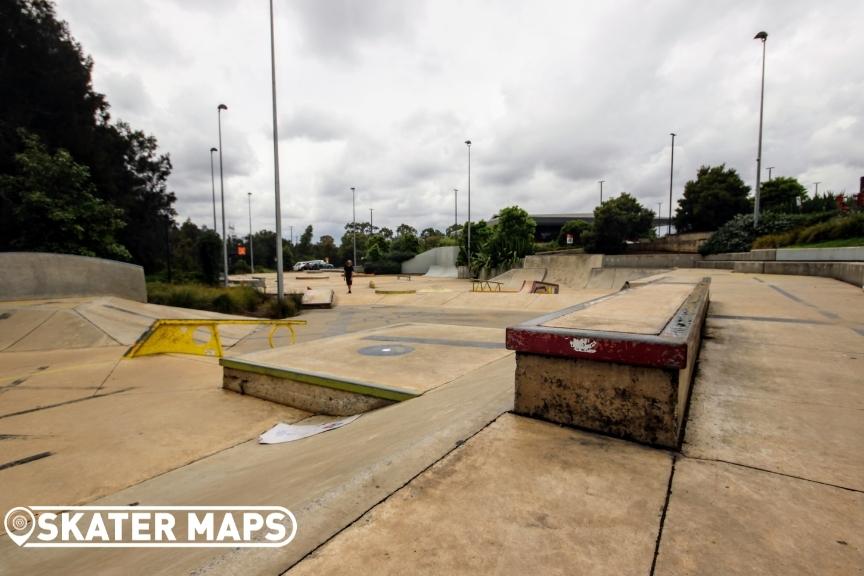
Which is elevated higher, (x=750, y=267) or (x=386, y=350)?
(x=750, y=267)

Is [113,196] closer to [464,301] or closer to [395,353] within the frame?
[464,301]

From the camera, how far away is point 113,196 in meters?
24.1

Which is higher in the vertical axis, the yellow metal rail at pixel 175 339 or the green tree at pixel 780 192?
the green tree at pixel 780 192

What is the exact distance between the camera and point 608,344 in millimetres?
2230

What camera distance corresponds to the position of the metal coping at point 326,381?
13.7ft

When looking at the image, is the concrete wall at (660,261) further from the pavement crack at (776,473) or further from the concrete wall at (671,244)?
the pavement crack at (776,473)

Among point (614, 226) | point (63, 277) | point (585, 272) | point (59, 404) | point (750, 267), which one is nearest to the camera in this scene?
point (59, 404)

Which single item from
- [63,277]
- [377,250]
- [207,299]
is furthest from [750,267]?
[377,250]

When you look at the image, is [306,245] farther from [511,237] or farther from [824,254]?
[824,254]

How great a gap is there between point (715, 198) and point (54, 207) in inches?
1821

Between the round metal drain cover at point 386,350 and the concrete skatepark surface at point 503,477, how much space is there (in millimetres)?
1413

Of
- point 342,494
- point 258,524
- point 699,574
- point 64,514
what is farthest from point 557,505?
point 64,514

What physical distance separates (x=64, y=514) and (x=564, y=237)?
160 ft

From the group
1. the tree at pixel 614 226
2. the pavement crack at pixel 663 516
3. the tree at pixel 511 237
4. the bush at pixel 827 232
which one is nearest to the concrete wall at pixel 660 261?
the bush at pixel 827 232
